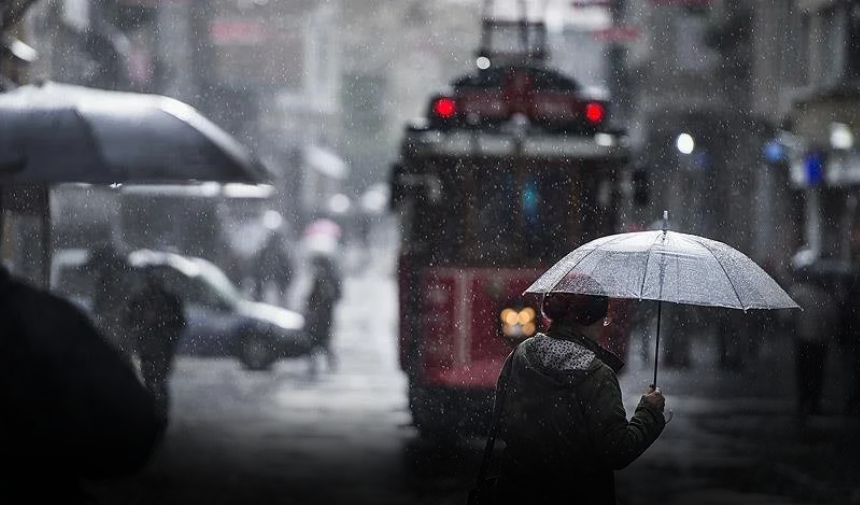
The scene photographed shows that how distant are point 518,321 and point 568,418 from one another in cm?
870

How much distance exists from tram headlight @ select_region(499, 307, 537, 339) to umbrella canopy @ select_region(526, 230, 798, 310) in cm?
784

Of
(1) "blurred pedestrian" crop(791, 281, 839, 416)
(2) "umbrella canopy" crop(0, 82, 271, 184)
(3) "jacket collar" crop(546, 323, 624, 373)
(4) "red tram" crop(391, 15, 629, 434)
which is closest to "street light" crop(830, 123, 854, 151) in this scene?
(1) "blurred pedestrian" crop(791, 281, 839, 416)

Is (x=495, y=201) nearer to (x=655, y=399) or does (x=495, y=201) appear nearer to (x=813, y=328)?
(x=813, y=328)

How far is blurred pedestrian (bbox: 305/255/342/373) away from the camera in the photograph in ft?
74.8

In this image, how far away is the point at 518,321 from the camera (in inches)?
553

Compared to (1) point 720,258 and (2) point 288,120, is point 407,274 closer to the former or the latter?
(1) point 720,258

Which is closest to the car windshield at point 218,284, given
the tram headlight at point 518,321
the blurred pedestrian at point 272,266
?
the blurred pedestrian at point 272,266

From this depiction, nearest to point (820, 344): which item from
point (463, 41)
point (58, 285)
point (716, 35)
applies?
point (58, 285)

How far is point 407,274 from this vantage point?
14281mm

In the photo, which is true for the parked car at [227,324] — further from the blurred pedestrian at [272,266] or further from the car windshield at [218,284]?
the blurred pedestrian at [272,266]

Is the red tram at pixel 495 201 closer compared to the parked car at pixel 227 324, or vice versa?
the red tram at pixel 495 201

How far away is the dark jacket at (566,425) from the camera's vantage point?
17.5 ft

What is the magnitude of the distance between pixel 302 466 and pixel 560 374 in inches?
304

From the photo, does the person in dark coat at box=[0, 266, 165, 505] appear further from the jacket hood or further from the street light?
the street light
